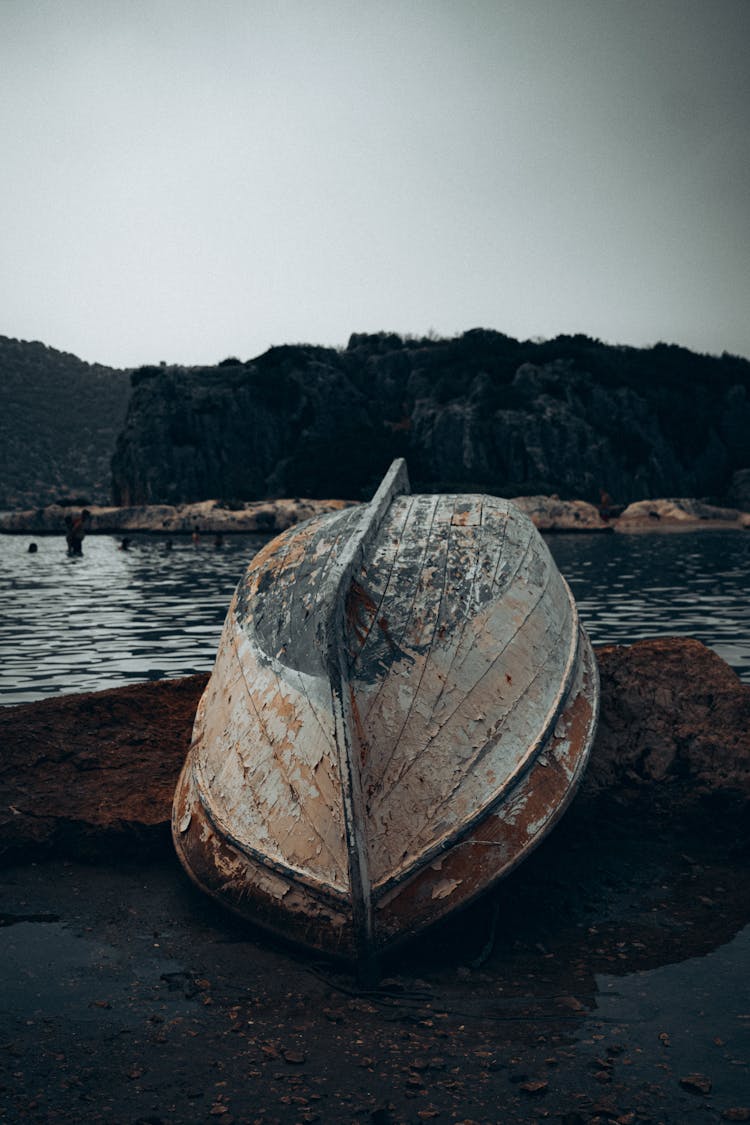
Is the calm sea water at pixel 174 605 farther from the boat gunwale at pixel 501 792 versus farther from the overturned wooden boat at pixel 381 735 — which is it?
the boat gunwale at pixel 501 792

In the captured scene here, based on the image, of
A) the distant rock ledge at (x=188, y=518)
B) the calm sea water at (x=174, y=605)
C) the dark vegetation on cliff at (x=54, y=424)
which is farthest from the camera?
the dark vegetation on cliff at (x=54, y=424)

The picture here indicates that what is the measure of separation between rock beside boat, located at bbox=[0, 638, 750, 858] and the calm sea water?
3074 millimetres

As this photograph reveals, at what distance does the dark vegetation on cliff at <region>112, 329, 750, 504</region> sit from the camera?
5959 cm

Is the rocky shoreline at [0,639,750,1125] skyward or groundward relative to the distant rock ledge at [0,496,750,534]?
skyward

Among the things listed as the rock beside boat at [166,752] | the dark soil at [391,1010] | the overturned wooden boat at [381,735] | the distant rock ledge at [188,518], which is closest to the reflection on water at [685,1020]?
the dark soil at [391,1010]

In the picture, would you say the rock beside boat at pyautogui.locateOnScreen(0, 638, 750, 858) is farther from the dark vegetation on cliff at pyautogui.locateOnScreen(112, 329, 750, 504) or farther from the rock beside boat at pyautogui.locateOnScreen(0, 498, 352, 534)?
the dark vegetation on cliff at pyautogui.locateOnScreen(112, 329, 750, 504)

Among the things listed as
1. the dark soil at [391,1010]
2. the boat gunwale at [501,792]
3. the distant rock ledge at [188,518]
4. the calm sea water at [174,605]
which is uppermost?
the boat gunwale at [501,792]

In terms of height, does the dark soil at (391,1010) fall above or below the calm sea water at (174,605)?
above

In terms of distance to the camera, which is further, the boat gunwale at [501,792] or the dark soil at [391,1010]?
the boat gunwale at [501,792]

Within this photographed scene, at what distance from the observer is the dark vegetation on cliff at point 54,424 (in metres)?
97.7

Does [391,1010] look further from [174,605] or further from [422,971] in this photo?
[174,605]

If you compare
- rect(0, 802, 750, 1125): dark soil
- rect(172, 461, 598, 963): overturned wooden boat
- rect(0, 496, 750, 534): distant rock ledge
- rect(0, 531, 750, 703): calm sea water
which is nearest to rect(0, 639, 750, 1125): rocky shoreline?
rect(0, 802, 750, 1125): dark soil

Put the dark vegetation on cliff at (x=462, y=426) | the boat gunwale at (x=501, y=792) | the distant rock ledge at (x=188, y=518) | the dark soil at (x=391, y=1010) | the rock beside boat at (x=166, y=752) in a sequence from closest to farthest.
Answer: the dark soil at (x=391, y=1010) → the boat gunwale at (x=501, y=792) → the rock beside boat at (x=166, y=752) → the distant rock ledge at (x=188, y=518) → the dark vegetation on cliff at (x=462, y=426)

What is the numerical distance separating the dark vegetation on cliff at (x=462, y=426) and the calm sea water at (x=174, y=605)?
2401cm
